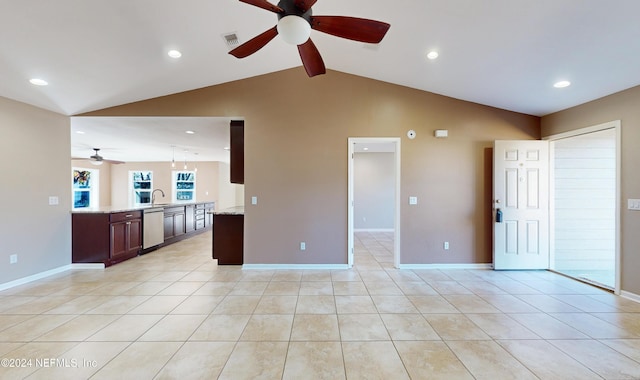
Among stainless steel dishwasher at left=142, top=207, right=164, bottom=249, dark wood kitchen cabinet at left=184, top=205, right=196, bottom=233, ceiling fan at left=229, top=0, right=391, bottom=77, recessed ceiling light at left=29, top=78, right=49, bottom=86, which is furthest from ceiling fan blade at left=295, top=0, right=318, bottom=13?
dark wood kitchen cabinet at left=184, top=205, right=196, bottom=233

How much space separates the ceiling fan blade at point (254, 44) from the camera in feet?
6.41

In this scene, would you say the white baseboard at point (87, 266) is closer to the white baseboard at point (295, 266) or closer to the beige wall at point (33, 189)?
the beige wall at point (33, 189)

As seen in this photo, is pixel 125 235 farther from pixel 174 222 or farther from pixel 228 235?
pixel 228 235

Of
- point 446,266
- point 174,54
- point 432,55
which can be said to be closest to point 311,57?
point 432,55

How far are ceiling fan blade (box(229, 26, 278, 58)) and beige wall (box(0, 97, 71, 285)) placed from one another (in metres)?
3.51

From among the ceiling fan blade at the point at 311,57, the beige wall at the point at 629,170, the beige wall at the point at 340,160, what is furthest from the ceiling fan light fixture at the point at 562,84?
the ceiling fan blade at the point at 311,57

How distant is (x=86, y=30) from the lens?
2.44 metres

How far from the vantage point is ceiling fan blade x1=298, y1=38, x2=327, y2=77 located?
2.01 m

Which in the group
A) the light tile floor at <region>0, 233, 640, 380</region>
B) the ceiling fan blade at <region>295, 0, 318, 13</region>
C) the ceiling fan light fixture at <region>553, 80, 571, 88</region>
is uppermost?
the ceiling fan light fixture at <region>553, 80, 571, 88</region>

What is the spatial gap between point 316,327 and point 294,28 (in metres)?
2.42

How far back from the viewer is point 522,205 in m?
3.98

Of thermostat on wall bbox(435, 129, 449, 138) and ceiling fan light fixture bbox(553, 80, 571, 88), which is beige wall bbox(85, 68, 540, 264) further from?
ceiling fan light fixture bbox(553, 80, 571, 88)

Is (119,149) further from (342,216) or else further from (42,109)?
(342,216)

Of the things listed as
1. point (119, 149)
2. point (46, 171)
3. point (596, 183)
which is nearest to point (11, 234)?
point (46, 171)
